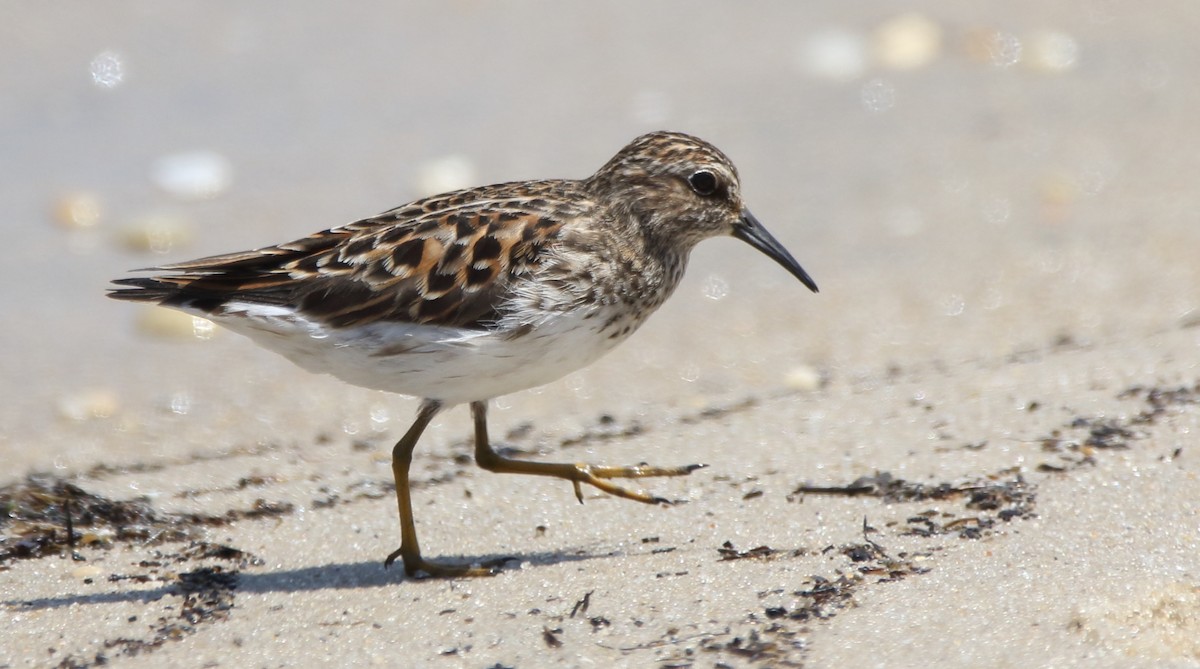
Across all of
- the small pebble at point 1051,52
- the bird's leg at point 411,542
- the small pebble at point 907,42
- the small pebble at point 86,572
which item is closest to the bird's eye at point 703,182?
the bird's leg at point 411,542

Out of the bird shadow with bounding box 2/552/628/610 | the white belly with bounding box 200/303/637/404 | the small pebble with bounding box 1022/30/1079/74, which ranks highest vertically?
the small pebble with bounding box 1022/30/1079/74

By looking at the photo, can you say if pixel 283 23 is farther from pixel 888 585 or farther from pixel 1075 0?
pixel 888 585

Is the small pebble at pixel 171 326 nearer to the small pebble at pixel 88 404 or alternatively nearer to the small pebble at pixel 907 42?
the small pebble at pixel 88 404

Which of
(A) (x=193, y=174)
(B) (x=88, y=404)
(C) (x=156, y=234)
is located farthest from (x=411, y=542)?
(A) (x=193, y=174)

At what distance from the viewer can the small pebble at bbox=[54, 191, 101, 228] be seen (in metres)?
A: 9.08

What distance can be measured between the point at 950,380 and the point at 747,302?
1807 mm

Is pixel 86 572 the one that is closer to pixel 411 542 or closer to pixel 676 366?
pixel 411 542

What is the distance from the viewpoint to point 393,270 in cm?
533

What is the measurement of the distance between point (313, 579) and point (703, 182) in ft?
7.08

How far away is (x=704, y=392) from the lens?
24.6 feet

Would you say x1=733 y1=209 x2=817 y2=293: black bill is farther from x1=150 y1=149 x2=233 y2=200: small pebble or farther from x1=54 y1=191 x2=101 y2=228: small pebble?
x1=54 y1=191 x2=101 y2=228: small pebble

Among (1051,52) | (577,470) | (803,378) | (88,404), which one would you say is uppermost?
(1051,52)

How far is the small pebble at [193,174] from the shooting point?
9539 millimetres

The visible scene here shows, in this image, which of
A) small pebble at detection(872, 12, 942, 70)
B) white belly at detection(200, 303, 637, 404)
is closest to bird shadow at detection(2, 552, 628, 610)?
white belly at detection(200, 303, 637, 404)
